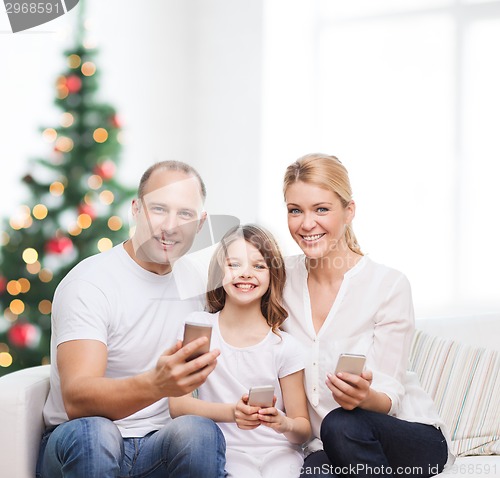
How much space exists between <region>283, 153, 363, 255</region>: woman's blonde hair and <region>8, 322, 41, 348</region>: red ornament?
1807mm

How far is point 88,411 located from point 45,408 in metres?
0.25

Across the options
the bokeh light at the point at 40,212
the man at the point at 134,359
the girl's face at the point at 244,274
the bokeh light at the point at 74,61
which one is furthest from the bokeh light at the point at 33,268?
the girl's face at the point at 244,274

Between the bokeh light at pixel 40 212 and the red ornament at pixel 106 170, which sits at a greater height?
the red ornament at pixel 106 170

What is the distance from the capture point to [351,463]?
1558 mm

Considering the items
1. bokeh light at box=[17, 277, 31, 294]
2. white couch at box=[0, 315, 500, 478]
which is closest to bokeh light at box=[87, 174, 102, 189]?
bokeh light at box=[17, 277, 31, 294]

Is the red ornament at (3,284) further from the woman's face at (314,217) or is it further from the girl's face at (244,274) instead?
the woman's face at (314,217)

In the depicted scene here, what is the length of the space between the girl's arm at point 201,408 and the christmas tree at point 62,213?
1.65 m

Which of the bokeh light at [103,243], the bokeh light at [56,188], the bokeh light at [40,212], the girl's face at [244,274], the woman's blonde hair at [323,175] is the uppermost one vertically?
the woman's blonde hair at [323,175]

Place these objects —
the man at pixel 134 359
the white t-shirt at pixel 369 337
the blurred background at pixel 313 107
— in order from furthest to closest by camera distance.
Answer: the blurred background at pixel 313 107 → the white t-shirt at pixel 369 337 → the man at pixel 134 359

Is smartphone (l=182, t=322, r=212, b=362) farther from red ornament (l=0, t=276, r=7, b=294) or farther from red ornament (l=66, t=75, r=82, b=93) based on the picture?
red ornament (l=66, t=75, r=82, b=93)

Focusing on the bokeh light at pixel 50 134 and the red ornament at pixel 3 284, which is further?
the bokeh light at pixel 50 134

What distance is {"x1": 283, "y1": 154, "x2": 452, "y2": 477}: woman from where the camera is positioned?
1634mm

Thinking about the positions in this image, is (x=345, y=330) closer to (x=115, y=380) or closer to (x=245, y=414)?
(x=245, y=414)

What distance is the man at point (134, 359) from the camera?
4.90ft
